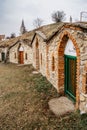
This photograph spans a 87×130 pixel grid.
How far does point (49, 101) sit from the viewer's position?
27.6 ft

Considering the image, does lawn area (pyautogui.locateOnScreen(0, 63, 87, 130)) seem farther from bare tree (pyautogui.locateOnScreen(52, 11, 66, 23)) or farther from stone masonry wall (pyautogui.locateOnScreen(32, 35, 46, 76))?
bare tree (pyautogui.locateOnScreen(52, 11, 66, 23))

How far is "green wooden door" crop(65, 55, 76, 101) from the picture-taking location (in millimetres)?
7987

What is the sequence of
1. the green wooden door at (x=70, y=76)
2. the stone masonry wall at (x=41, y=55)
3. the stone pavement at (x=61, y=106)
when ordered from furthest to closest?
1. the stone masonry wall at (x=41, y=55)
2. the green wooden door at (x=70, y=76)
3. the stone pavement at (x=61, y=106)

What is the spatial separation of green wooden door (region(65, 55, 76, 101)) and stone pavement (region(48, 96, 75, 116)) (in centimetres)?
38

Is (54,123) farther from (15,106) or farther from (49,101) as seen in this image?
(15,106)

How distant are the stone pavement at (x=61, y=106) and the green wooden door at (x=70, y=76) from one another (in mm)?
381

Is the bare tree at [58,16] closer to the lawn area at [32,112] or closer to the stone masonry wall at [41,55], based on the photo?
the stone masonry wall at [41,55]

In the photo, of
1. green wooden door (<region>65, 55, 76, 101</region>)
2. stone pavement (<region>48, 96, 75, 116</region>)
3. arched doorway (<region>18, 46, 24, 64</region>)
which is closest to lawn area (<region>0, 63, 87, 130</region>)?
stone pavement (<region>48, 96, 75, 116</region>)

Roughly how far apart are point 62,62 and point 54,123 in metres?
3.57

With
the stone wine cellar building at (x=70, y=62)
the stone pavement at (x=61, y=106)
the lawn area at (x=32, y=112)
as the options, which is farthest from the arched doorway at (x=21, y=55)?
the stone pavement at (x=61, y=106)

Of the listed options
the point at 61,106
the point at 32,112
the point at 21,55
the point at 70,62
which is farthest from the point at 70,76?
the point at 21,55

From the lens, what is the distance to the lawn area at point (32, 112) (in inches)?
248

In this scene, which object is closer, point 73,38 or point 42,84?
point 73,38

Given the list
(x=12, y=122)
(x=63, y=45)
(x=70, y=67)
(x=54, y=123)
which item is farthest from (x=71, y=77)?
(x=12, y=122)
